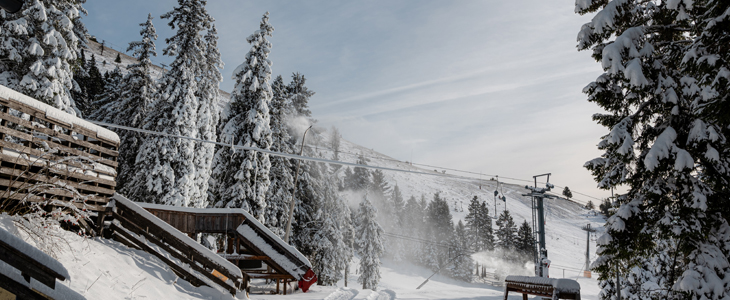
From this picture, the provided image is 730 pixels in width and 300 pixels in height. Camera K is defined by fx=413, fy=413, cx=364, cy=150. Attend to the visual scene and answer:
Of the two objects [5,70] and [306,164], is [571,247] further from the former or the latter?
[5,70]

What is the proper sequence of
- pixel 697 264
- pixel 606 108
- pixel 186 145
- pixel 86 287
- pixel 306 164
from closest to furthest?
1. pixel 86 287
2. pixel 697 264
3. pixel 606 108
4. pixel 186 145
5. pixel 306 164

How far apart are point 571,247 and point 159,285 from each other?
122 meters

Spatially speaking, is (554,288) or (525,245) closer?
(554,288)

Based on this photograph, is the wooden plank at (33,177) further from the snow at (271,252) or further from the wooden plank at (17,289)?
the snow at (271,252)

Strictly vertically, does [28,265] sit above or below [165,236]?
above

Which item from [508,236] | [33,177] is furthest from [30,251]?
[508,236]

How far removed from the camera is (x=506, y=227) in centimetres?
7875

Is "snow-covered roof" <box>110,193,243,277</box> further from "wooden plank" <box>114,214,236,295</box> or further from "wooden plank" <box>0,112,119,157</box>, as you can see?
"wooden plank" <box>0,112,119,157</box>

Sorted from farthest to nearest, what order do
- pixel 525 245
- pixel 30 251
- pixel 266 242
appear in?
pixel 525 245
pixel 266 242
pixel 30 251

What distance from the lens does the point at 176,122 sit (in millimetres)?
22797

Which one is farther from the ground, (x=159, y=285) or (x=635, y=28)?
(x=635, y=28)

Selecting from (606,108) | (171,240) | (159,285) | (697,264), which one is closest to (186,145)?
(171,240)

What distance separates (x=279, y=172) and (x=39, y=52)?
15.2 m

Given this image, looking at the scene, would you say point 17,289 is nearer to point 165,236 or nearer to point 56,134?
point 56,134
